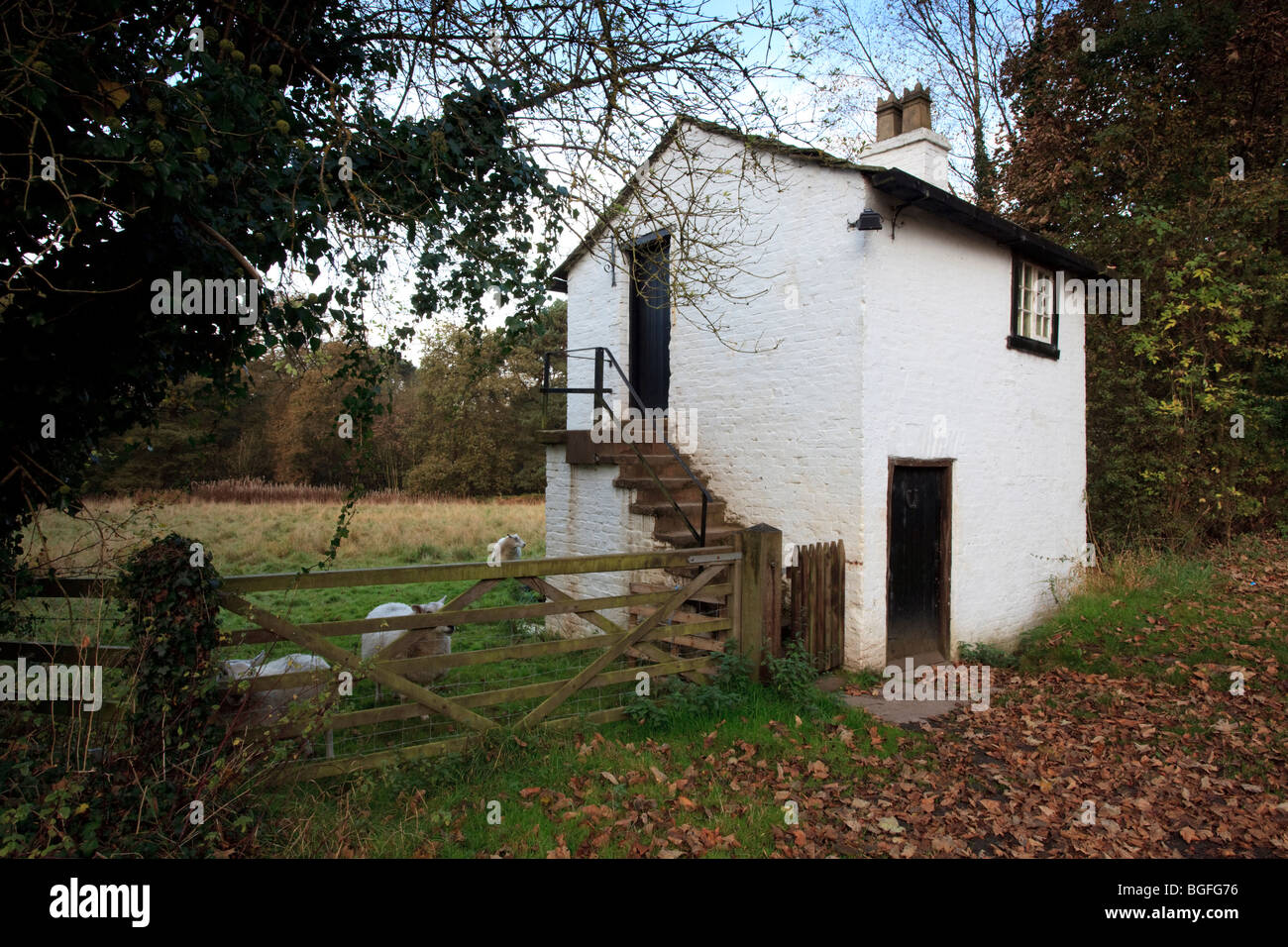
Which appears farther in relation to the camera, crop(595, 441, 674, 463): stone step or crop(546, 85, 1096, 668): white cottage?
crop(595, 441, 674, 463): stone step

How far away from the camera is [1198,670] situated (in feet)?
23.2

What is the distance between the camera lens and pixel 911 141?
30.2 ft

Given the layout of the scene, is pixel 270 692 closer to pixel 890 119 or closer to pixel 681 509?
pixel 681 509

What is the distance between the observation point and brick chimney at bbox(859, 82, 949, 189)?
9148mm

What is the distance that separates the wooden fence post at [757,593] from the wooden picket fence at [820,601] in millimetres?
512

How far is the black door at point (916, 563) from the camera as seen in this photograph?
8.08 meters

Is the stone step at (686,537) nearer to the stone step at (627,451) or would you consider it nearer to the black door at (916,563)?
the stone step at (627,451)

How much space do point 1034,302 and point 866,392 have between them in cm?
465

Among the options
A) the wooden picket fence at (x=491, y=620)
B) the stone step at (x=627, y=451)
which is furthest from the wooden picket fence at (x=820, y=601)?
the stone step at (x=627, y=451)

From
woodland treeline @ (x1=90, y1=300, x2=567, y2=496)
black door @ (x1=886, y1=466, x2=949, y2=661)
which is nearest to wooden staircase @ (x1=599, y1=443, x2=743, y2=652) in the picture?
black door @ (x1=886, y1=466, x2=949, y2=661)

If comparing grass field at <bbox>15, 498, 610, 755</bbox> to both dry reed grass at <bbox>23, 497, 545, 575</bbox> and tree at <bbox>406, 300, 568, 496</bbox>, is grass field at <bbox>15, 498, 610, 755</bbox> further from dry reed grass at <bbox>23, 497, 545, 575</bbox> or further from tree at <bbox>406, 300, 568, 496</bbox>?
tree at <bbox>406, 300, 568, 496</bbox>

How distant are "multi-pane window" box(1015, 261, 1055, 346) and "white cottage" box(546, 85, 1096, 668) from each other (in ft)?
0.14
